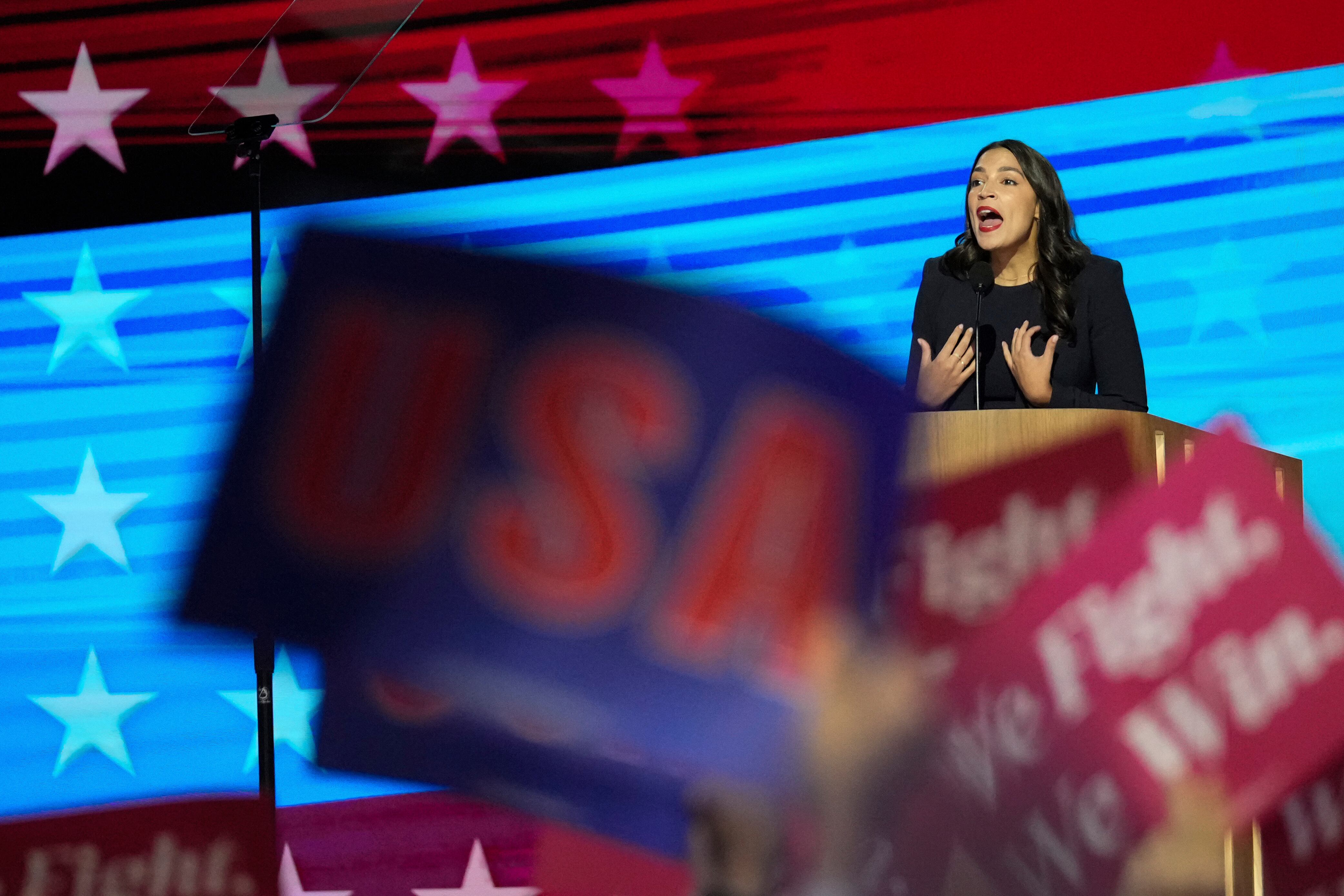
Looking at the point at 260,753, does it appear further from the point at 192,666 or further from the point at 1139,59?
the point at 1139,59

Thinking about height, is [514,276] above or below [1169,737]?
above

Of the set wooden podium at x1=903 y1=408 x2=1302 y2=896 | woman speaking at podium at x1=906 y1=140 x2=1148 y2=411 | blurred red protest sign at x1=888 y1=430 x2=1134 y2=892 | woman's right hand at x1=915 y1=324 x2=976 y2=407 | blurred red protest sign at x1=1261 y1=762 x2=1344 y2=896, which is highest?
woman speaking at podium at x1=906 y1=140 x2=1148 y2=411

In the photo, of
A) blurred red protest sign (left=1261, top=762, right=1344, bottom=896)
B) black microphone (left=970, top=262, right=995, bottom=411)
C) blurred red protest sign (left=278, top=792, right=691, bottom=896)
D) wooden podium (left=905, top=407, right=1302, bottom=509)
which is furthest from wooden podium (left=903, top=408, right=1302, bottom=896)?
blurred red protest sign (left=278, top=792, right=691, bottom=896)

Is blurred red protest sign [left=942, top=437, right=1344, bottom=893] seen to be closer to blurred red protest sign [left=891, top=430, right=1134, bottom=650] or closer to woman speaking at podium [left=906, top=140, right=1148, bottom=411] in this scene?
blurred red protest sign [left=891, top=430, right=1134, bottom=650]

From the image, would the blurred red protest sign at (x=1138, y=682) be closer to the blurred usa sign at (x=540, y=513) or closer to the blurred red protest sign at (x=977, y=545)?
the blurred red protest sign at (x=977, y=545)

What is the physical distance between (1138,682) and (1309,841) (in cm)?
40

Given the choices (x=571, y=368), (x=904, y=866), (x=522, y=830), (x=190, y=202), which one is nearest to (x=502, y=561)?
(x=571, y=368)

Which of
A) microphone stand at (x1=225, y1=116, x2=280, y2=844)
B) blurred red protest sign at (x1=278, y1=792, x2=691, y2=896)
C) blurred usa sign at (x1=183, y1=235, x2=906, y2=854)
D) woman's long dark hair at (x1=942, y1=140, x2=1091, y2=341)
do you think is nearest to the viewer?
blurred usa sign at (x1=183, y1=235, x2=906, y2=854)

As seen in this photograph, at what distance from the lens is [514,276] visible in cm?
68

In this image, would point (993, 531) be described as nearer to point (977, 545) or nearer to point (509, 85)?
point (977, 545)

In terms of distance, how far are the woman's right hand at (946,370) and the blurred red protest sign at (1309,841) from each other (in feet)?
1.74

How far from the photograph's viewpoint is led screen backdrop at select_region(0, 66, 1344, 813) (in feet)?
8.71

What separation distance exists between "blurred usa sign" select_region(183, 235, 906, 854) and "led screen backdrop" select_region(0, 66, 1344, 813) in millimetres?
1988

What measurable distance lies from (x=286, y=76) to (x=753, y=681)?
2.37 meters
